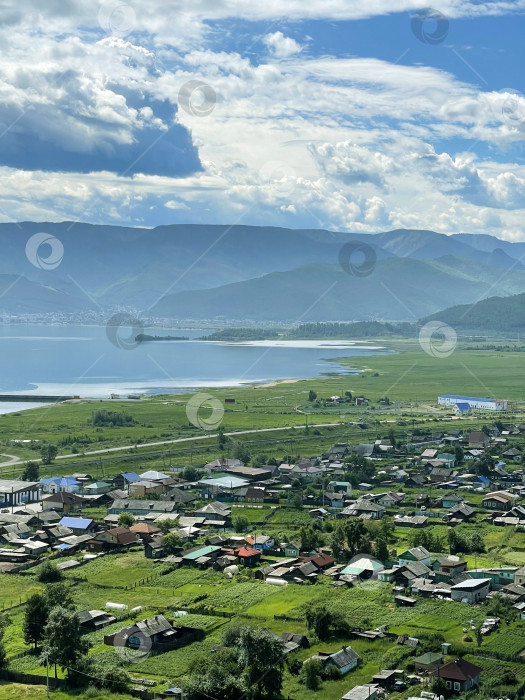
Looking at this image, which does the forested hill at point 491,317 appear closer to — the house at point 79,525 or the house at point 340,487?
the house at point 340,487

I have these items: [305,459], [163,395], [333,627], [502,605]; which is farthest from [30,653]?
[163,395]

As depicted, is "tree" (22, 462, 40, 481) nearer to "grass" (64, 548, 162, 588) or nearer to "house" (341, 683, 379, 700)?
"grass" (64, 548, 162, 588)

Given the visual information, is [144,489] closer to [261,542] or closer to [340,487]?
[340,487]

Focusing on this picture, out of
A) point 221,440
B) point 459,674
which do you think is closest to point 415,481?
point 221,440

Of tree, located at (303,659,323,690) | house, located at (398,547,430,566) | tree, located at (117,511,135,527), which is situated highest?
tree, located at (117,511,135,527)

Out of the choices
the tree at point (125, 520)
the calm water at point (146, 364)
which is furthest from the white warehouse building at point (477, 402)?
the tree at point (125, 520)

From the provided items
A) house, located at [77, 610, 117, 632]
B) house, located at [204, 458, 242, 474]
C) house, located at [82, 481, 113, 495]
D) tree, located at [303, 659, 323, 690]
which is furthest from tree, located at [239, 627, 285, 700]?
house, located at [204, 458, 242, 474]
